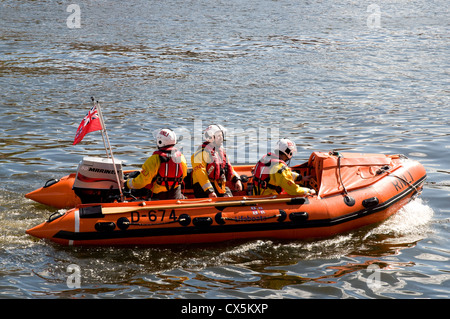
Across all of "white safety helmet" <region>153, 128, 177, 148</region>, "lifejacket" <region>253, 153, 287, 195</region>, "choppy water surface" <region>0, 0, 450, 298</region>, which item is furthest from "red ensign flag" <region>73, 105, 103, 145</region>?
"lifejacket" <region>253, 153, 287, 195</region>

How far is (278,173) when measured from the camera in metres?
7.41

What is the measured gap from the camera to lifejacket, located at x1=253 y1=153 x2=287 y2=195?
7461mm

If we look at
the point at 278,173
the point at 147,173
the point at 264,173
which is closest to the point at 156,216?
the point at 147,173

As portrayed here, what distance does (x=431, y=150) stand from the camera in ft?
36.4

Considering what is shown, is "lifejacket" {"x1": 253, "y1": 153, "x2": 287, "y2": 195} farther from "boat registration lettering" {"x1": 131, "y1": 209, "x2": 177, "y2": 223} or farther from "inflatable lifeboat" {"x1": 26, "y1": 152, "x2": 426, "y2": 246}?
"boat registration lettering" {"x1": 131, "y1": 209, "x2": 177, "y2": 223}

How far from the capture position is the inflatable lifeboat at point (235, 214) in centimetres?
702

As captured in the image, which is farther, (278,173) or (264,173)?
(264,173)

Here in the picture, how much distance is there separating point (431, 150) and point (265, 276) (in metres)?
5.91

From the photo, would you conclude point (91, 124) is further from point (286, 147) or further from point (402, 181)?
point (402, 181)

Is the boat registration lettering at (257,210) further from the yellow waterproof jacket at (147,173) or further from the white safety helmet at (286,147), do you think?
the yellow waterproof jacket at (147,173)

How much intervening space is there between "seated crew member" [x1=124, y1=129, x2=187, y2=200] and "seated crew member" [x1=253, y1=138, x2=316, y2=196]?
3.40 feet

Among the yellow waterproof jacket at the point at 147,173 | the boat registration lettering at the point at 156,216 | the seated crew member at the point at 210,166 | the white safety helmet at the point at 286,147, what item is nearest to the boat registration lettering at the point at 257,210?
the seated crew member at the point at 210,166

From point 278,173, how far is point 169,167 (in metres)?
1.39
